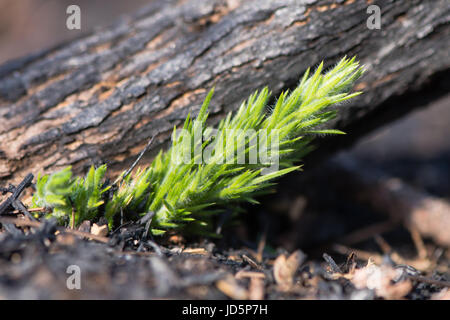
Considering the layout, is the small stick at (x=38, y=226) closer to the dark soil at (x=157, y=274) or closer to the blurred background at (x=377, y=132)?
the dark soil at (x=157, y=274)

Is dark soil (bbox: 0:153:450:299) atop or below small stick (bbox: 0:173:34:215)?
below

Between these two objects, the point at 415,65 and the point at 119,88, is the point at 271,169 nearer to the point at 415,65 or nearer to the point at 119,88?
the point at 119,88

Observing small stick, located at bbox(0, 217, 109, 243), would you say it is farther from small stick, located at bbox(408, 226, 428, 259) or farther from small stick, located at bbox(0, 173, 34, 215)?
small stick, located at bbox(408, 226, 428, 259)

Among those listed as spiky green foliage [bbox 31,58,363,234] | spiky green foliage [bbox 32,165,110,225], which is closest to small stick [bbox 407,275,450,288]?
spiky green foliage [bbox 31,58,363,234]

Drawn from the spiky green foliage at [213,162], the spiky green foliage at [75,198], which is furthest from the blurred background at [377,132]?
the spiky green foliage at [75,198]

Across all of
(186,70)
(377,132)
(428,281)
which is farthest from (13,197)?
(377,132)

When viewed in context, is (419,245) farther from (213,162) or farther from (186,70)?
(186,70)
